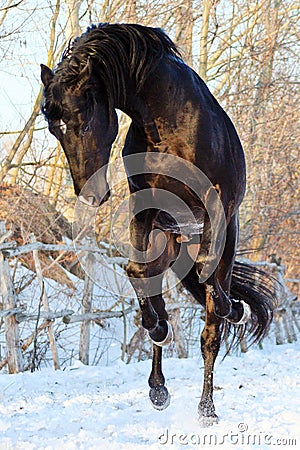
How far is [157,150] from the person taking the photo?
2.79 meters

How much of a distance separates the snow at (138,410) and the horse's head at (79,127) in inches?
50.6

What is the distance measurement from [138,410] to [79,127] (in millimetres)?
2052

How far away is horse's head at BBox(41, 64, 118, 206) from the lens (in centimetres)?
230

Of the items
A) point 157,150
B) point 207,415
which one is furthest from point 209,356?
point 157,150

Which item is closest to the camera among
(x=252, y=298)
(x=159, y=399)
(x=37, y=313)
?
(x=159, y=399)

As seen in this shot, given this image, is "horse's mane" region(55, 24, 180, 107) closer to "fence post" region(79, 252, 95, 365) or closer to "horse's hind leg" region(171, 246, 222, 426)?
"horse's hind leg" region(171, 246, 222, 426)

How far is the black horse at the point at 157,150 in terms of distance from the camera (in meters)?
2.34

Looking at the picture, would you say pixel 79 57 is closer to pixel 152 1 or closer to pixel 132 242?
pixel 132 242

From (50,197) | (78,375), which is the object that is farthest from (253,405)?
(50,197)

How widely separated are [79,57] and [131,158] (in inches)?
26.2

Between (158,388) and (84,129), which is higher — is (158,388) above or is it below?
below

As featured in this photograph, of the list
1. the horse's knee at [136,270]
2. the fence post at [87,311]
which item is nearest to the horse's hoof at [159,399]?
the horse's knee at [136,270]

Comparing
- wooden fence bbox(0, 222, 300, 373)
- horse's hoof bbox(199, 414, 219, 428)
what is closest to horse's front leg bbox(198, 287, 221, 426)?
horse's hoof bbox(199, 414, 219, 428)

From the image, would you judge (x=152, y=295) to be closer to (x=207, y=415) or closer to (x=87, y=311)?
(x=207, y=415)
